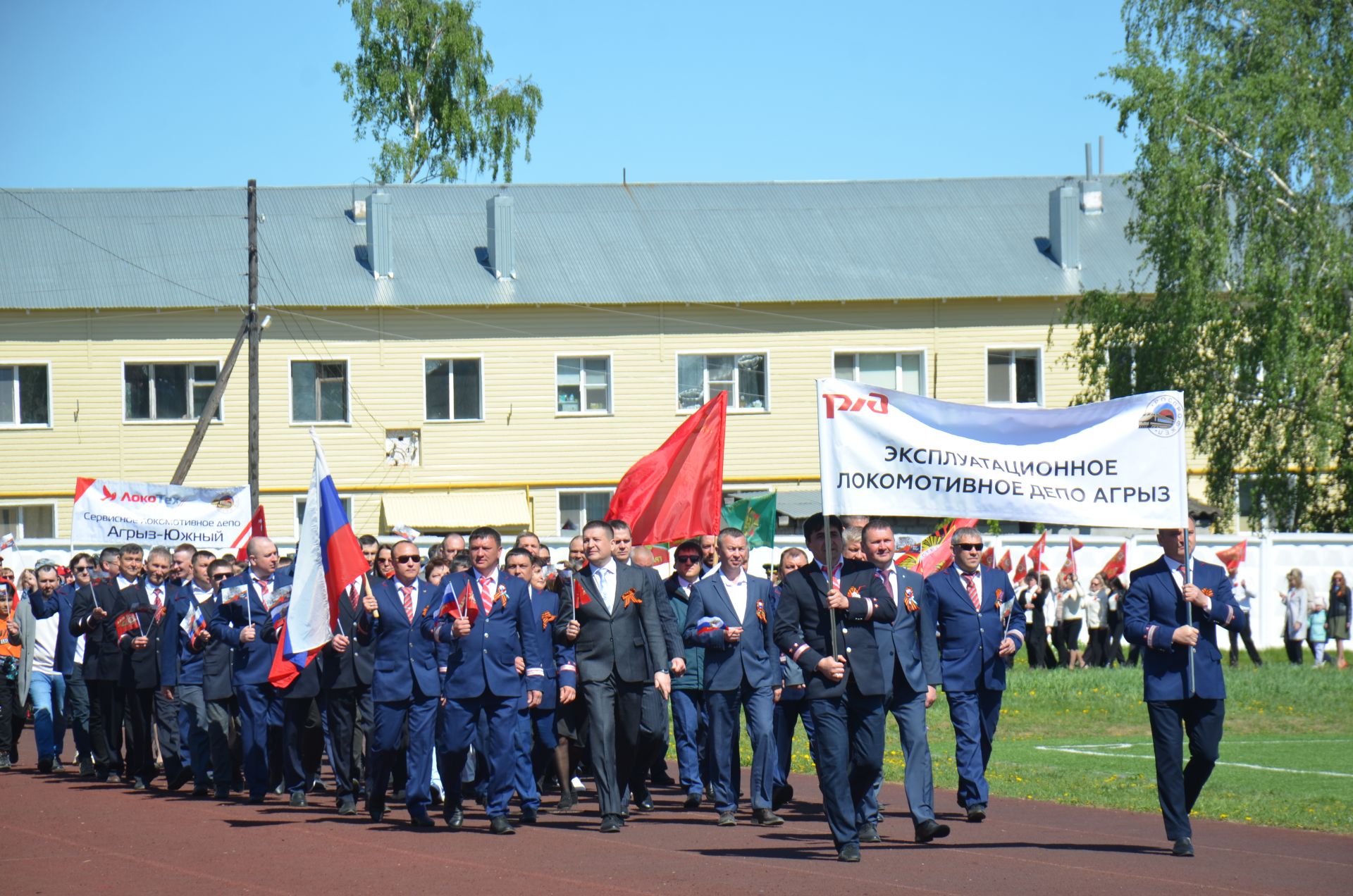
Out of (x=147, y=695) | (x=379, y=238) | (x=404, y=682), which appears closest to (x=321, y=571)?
(x=404, y=682)

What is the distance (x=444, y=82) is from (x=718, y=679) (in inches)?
1569

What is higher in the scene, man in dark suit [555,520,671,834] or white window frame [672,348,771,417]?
white window frame [672,348,771,417]

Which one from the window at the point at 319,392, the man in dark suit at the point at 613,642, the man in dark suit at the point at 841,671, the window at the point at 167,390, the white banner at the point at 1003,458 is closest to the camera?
the man in dark suit at the point at 841,671

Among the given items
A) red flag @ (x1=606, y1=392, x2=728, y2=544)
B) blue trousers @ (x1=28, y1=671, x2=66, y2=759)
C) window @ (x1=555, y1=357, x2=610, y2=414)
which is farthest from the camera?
window @ (x1=555, y1=357, x2=610, y2=414)

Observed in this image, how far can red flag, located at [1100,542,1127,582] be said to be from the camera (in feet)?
94.1

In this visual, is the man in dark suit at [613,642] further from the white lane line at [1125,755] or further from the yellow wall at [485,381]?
the yellow wall at [485,381]

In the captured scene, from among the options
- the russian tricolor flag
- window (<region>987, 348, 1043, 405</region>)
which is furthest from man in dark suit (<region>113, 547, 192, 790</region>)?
window (<region>987, 348, 1043, 405</region>)

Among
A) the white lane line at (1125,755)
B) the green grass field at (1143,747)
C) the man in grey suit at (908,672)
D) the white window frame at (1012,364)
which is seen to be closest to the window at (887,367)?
the white window frame at (1012,364)

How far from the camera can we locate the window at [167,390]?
39594 mm

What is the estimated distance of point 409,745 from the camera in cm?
1156

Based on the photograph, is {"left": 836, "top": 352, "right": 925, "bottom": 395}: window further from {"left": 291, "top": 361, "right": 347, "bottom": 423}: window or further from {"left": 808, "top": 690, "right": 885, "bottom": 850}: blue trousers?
{"left": 808, "top": 690, "right": 885, "bottom": 850}: blue trousers

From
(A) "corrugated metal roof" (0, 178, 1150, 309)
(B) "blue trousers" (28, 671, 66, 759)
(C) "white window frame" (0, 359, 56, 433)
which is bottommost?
(B) "blue trousers" (28, 671, 66, 759)

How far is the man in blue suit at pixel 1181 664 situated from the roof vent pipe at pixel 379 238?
105 ft

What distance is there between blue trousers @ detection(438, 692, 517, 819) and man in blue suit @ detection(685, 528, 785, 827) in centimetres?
144
